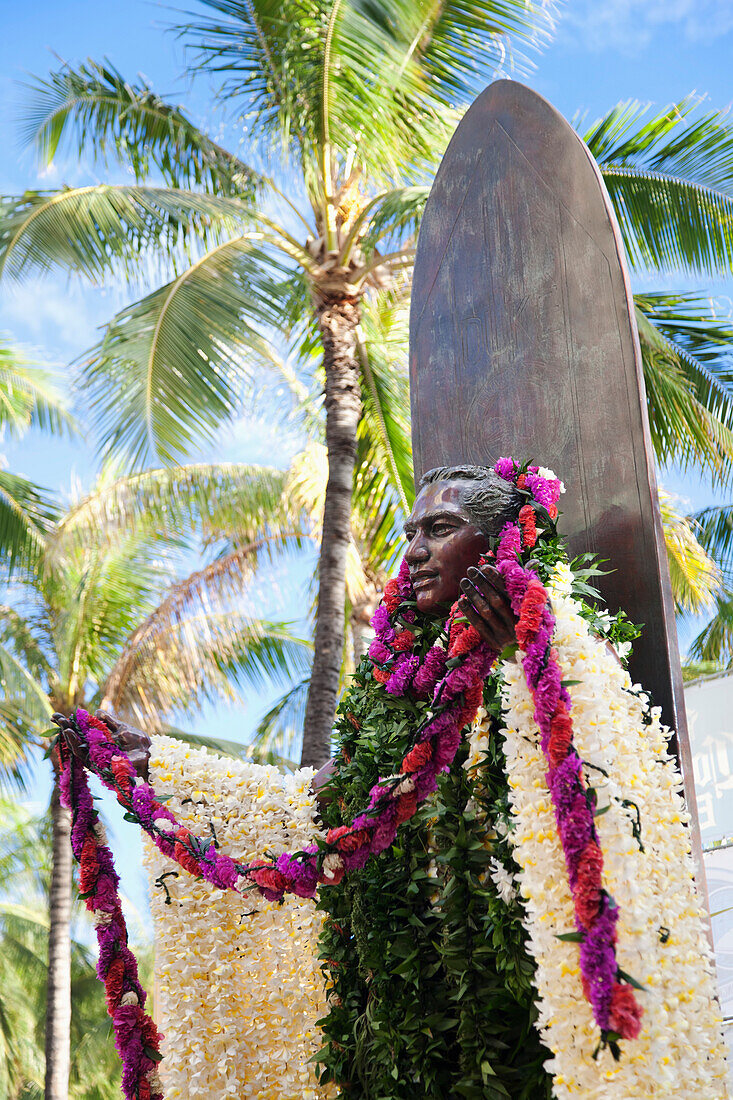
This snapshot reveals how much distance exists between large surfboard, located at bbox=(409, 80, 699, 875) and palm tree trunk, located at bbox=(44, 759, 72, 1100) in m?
9.21

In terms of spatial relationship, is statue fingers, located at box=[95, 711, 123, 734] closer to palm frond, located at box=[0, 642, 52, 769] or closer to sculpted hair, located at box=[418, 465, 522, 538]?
sculpted hair, located at box=[418, 465, 522, 538]

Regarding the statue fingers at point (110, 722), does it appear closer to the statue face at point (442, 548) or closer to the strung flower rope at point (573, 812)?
the statue face at point (442, 548)

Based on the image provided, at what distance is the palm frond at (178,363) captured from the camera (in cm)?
906

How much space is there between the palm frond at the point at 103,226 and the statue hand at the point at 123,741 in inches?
256

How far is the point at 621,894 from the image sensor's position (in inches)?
95.4

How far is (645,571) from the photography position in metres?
3.49

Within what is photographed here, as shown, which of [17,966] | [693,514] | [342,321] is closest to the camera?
[342,321]

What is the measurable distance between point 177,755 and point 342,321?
6843 mm

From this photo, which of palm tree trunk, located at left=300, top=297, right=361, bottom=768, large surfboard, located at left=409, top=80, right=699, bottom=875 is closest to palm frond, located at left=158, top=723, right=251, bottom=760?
palm tree trunk, located at left=300, top=297, right=361, bottom=768

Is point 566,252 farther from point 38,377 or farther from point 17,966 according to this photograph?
point 17,966

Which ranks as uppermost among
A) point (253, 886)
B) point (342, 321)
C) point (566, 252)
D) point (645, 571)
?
point (342, 321)

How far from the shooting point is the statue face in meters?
3.26

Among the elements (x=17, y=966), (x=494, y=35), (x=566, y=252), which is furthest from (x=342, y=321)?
(x=17, y=966)

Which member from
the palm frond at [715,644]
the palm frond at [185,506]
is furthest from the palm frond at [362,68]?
the palm frond at [715,644]
